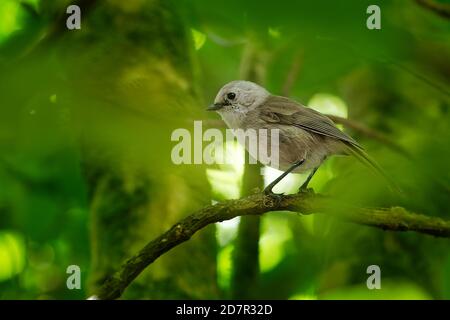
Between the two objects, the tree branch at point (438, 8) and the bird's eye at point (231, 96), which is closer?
the tree branch at point (438, 8)

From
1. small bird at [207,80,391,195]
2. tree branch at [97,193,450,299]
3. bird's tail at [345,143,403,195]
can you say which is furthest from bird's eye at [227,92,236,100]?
tree branch at [97,193,450,299]

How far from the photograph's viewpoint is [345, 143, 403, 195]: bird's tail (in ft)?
10.9

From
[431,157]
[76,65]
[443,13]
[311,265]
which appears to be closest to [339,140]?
[431,157]

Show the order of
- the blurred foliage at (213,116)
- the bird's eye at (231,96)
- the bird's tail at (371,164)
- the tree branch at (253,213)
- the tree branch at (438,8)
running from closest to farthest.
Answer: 1. the tree branch at (253,213)
2. the blurred foliage at (213,116)
3. the bird's tail at (371,164)
4. the tree branch at (438,8)
5. the bird's eye at (231,96)

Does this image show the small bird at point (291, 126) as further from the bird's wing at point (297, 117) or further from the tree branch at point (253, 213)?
the tree branch at point (253, 213)

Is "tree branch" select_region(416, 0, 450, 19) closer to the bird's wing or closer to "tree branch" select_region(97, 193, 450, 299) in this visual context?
the bird's wing

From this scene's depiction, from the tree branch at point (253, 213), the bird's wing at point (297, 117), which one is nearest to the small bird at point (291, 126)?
the bird's wing at point (297, 117)

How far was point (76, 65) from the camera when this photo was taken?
3.81 meters

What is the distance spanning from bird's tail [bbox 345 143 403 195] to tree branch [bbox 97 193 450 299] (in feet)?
1.18

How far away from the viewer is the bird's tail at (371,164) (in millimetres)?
3329

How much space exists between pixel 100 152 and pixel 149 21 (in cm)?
93

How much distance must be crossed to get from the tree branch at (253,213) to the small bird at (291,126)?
1.43 ft
